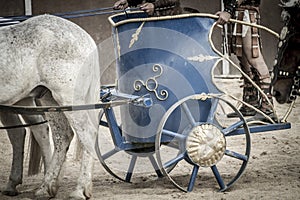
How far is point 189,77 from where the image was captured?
4.25m

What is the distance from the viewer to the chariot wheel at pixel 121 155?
4.46m

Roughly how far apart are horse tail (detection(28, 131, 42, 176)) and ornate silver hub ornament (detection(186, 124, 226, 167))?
60.3 inches

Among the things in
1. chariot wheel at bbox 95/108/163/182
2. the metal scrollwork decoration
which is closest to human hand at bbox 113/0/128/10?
the metal scrollwork decoration

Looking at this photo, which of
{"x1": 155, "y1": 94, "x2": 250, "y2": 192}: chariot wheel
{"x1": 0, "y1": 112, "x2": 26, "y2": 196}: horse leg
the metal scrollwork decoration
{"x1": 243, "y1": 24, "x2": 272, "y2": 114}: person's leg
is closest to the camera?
{"x1": 155, "y1": 94, "x2": 250, "y2": 192}: chariot wheel

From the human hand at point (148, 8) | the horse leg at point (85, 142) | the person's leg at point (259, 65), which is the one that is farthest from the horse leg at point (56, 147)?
the person's leg at point (259, 65)

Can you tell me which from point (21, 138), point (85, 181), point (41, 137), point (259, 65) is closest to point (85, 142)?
point (85, 181)

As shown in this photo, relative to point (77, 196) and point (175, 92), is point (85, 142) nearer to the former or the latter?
point (77, 196)

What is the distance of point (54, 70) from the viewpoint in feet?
14.0

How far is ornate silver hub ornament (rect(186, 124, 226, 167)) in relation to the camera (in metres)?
4.16

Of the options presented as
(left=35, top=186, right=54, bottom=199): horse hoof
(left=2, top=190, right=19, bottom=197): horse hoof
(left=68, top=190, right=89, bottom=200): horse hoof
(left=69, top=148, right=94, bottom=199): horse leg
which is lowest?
(left=2, top=190, right=19, bottom=197): horse hoof

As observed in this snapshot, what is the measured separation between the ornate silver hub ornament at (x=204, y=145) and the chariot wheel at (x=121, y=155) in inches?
18.6

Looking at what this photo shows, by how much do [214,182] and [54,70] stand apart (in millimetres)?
1529

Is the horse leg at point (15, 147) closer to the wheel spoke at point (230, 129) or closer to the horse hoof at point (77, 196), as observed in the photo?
the horse hoof at point (77, 196)

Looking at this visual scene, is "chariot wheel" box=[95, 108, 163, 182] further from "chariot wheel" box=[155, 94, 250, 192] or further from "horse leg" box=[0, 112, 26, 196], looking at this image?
"horse leg" box=[0, 112, 26, 196]
